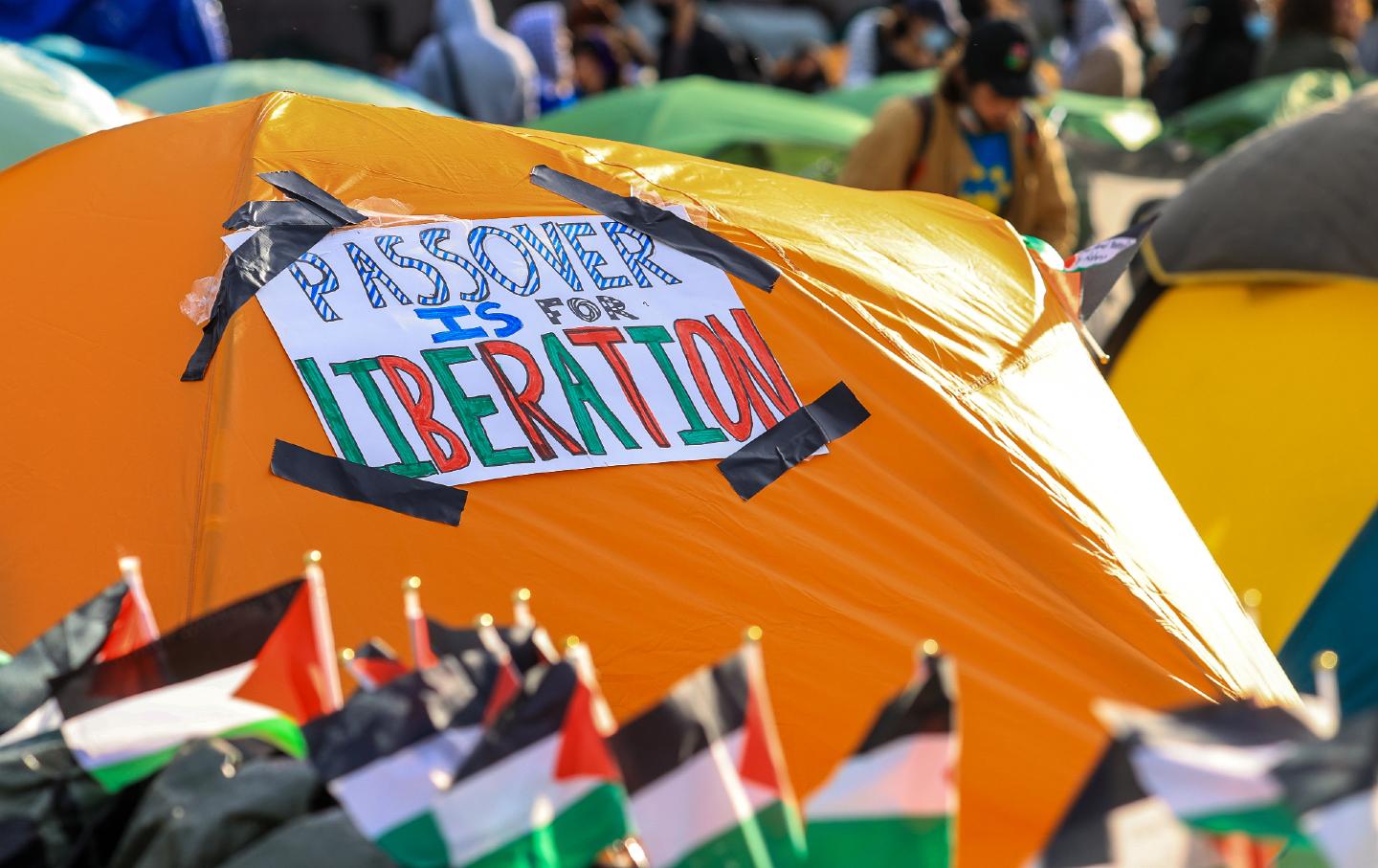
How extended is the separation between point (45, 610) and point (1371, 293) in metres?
2.84

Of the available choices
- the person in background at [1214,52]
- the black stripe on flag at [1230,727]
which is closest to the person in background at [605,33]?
the person in background at [1214,52]

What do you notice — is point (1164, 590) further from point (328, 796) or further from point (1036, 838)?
point (328, 796)

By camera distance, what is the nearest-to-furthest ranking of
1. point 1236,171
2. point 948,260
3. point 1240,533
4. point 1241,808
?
point 1241,808 → point 948,260 → point 1240,533 → point 1236,171

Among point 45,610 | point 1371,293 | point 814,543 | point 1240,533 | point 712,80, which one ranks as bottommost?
point 712,80

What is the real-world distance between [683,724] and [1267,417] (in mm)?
2474

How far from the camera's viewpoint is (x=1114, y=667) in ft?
8.42

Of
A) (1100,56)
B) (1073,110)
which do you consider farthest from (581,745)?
(1100,56)

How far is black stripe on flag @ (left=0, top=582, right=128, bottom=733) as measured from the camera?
1.90 m

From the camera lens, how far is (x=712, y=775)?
1.64 m

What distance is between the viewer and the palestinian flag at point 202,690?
71.6 inches

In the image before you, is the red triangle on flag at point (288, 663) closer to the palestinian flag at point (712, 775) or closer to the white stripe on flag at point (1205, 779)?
the palestinian flag at point (712, 775)

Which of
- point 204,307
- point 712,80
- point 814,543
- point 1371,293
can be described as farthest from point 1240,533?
point 712,80

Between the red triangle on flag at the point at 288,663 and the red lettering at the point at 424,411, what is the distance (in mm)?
613

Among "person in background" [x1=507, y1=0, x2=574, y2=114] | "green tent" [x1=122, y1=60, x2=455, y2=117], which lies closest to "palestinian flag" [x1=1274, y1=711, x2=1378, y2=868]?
"green tent" [x1=122, y1=60, x2=455, y2=117]
